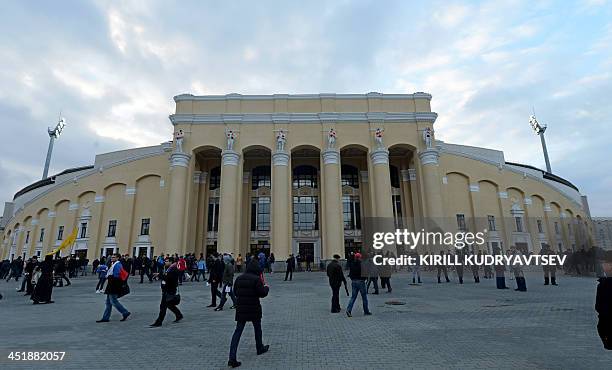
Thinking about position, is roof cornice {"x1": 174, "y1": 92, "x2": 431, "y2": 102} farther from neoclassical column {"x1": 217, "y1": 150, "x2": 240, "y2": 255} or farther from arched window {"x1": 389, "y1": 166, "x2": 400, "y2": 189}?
arched window {"x1": 389, "y1": 166, "x2": 400, "y2": 189}

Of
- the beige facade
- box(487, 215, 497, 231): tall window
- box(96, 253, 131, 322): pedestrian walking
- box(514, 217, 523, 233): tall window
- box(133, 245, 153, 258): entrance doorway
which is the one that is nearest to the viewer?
box(96, 253, 131, 322): pedestrian walking

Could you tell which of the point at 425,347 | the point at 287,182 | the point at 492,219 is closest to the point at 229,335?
the point at 425,347

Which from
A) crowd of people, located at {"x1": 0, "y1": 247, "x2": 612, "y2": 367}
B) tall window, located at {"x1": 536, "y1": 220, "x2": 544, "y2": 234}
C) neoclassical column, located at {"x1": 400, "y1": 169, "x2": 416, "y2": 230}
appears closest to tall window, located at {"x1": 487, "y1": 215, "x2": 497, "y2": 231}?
tall window, located at {"x1": 536, "y1": 220, "x2": 544, "y2": 234}

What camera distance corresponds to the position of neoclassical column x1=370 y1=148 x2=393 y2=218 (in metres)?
31.3

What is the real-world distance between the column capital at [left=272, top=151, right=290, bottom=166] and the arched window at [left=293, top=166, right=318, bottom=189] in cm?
528

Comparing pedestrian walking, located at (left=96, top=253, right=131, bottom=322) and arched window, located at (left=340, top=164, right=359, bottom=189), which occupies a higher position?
arched window, located at (left=340, top=164, right=359, bottom=189)

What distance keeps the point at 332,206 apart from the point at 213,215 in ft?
43.5

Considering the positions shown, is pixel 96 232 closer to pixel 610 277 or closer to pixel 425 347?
pixel 425 347

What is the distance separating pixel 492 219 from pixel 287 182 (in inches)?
851

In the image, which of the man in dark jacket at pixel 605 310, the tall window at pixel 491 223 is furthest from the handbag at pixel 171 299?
the tall window at pixel 491 223

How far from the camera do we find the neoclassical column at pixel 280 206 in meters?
30.1

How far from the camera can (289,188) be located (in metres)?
31.9

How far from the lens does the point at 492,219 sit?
3516 centimetres

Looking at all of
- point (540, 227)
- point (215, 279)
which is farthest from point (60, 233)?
point (540, 227)
